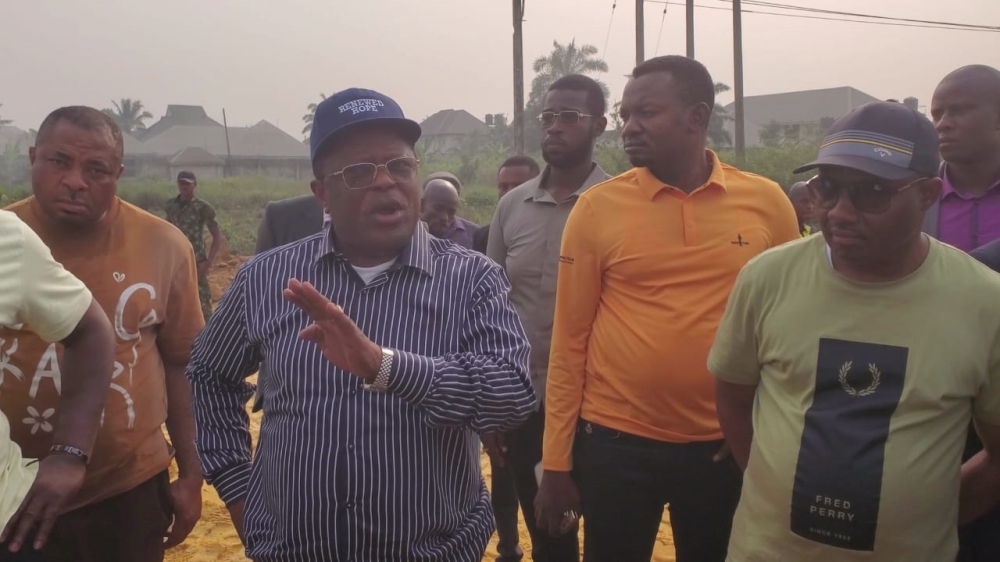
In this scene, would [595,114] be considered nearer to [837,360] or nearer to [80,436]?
[837,360]

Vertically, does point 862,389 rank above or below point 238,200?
below

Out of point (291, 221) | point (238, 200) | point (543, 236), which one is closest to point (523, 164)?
point (291, 221)

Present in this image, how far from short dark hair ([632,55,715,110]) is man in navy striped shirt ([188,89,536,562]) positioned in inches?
43.5

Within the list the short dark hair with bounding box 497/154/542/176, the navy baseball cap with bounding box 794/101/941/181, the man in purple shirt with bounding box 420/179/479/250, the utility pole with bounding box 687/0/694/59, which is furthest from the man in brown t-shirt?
the utility pole with bounding box 687/0/694/59

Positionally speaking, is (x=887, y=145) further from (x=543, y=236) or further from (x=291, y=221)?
(x=291, y=221)

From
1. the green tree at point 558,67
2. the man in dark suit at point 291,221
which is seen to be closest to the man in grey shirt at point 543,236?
the man in dark suit at point 291,221

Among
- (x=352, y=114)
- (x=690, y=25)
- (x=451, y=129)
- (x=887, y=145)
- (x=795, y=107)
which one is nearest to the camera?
(x=887, y=145)

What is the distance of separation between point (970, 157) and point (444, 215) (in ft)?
11.6

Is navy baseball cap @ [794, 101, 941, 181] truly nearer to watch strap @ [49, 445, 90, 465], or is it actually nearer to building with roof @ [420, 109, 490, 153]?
watch strap @ [49, 445, 90, 465]

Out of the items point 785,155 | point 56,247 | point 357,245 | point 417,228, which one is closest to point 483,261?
point 417,228

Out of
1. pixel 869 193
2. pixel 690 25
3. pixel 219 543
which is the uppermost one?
pixel 690 25

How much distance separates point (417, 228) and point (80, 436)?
1185mm

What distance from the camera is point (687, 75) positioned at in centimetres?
300

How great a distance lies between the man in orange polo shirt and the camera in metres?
2.81
